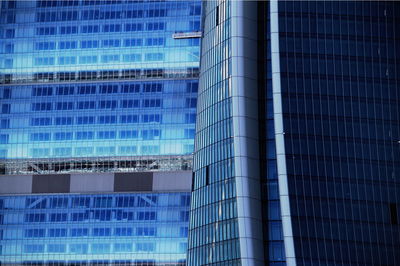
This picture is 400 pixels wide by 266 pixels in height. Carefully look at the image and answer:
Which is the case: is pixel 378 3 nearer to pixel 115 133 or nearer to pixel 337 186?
pixel 337 186

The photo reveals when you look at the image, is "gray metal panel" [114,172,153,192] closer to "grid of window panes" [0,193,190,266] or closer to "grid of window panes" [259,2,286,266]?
"grid of window panes" [0,193,190,266]

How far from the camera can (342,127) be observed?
104 metres

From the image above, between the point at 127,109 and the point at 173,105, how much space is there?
22.0ft

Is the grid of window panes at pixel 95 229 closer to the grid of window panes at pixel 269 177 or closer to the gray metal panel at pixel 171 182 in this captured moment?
the gray metal panel at pixel 171 182

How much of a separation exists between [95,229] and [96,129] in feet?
46.6

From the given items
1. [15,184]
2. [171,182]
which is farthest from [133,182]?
[15,184]

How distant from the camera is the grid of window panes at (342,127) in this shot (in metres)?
100

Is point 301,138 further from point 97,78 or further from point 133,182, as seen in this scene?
point 97,78

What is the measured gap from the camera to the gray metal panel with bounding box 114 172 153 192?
134875mm

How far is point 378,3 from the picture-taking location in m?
110

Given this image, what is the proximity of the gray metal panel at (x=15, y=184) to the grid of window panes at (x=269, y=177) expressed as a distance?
45075mm

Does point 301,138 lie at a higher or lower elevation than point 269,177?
higher

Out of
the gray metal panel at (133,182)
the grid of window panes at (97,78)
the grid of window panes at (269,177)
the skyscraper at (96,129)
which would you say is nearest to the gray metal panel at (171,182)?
the skyscraper at (96,129)

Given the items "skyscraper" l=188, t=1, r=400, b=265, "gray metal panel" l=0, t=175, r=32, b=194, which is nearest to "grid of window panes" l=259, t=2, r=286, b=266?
"skyscraper" l=188, t=1, r=400, b=265
